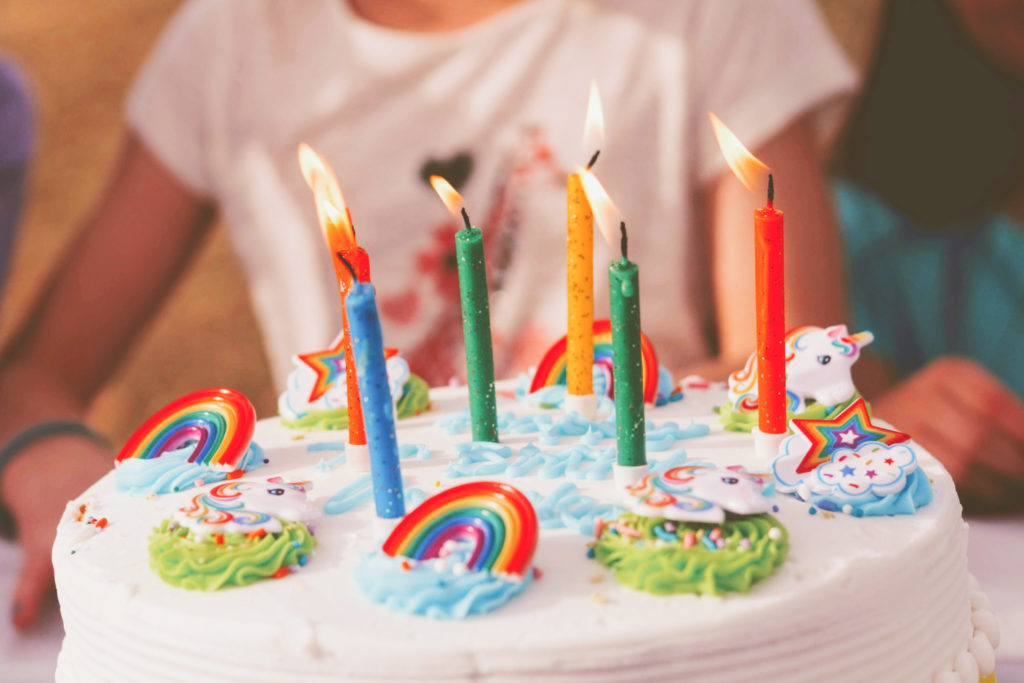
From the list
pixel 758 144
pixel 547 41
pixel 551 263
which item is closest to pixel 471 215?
pixel 551 263

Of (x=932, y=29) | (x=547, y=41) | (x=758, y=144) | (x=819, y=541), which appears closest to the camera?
(x=819, y=541)

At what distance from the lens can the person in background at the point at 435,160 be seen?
1.92 meters

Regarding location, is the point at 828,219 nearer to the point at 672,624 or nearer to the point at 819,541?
the point at 819,541

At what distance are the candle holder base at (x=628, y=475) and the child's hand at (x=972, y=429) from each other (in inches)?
35.5

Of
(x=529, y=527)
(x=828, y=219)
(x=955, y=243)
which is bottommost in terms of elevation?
(x=955, y=243)

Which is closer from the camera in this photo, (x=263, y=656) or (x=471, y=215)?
(x=263, y=656)

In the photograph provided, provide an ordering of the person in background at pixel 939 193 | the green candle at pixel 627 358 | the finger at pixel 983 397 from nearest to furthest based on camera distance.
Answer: the green candle at pixel 627 358
the finger at pixel 983 397
the person in background at pixel 939 193

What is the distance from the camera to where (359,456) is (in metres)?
1.10

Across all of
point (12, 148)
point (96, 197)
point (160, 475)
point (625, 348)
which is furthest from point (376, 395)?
point (96, 197)

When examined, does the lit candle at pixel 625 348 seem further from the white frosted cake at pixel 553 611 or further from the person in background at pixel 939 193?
the person in background at pixel 939 193

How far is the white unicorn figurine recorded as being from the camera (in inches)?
45.5

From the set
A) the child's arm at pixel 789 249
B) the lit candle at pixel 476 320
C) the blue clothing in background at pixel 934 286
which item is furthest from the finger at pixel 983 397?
Answer: the lit candle at pixel 476 320

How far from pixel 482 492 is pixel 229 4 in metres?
1.50

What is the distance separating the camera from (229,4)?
6.83 ft
